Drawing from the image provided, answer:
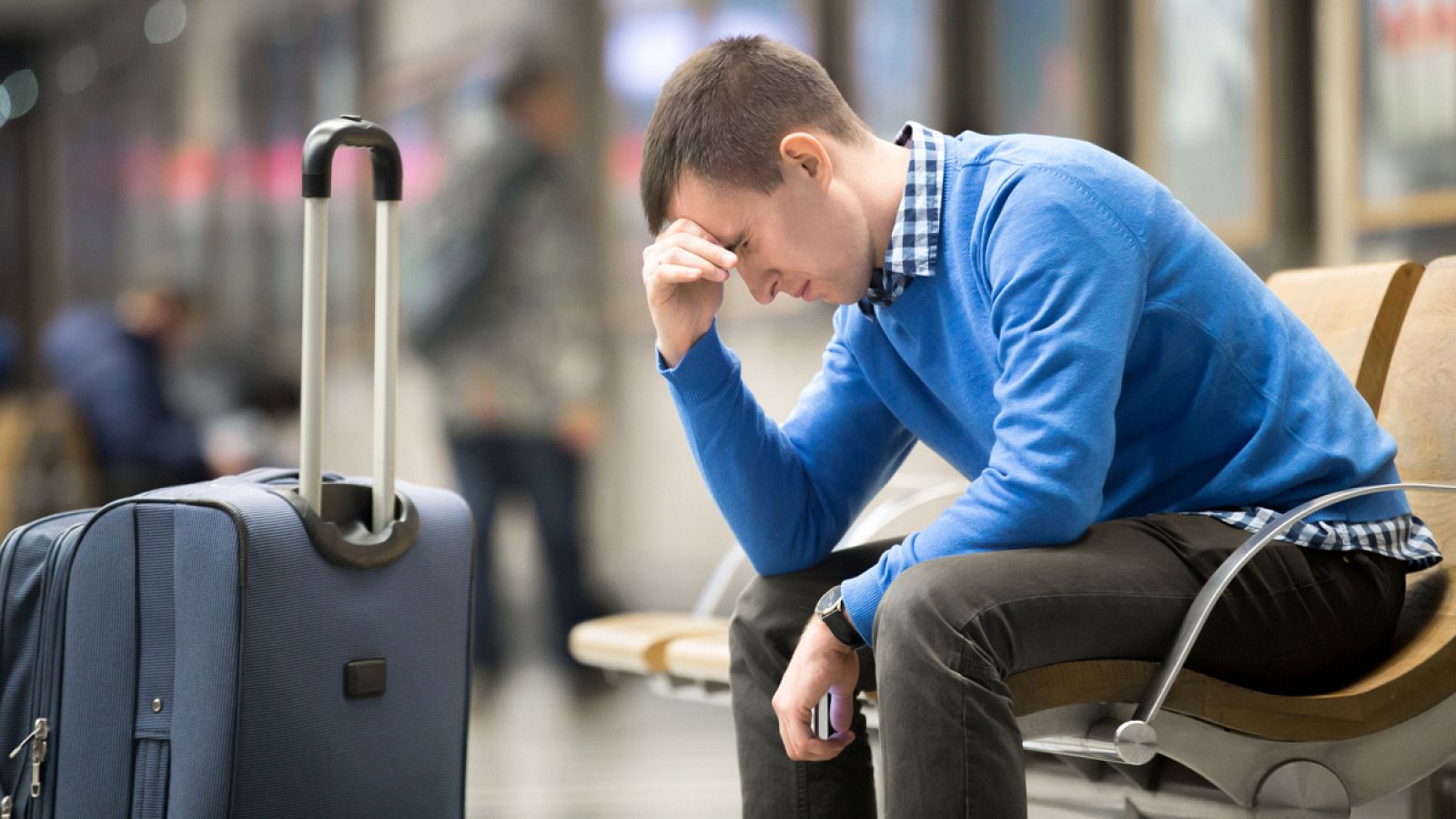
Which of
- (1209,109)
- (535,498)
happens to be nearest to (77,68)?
(535,498)

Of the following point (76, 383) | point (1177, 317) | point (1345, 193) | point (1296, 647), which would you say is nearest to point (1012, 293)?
point (1177, 317)

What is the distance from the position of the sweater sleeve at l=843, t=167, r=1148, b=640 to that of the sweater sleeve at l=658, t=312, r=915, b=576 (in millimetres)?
272

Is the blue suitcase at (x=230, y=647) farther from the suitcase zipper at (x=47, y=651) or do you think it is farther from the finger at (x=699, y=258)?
the finger at (x=699, y=258)

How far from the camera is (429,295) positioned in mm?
4281

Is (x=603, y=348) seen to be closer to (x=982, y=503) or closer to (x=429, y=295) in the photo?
(x=429, y=295)

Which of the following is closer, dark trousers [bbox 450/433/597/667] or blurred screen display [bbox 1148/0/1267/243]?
blurred screen display [bbox 1148/0/1267/243]

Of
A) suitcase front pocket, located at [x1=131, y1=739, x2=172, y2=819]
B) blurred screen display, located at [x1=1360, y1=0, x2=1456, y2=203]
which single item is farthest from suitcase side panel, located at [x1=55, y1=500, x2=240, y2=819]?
blurred screen display, located at [x1=1360, y1=0, x2=1456, y2=203]

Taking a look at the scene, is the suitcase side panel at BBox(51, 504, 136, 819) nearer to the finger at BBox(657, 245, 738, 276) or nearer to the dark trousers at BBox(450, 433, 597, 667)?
the finger at BBox(657, 245, 738, 276)

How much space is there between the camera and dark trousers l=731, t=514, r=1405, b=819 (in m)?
1.13

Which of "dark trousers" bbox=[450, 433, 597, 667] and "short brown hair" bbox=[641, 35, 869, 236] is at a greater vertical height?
"short brown hair" bbox=[641, 35, 869, 236]

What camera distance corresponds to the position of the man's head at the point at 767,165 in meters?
1.40

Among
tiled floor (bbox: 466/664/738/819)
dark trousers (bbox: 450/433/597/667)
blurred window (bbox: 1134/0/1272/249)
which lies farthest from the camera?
dark trousers (bbox: 450/433/597/667)

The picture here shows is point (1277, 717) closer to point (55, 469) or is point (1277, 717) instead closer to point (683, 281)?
point (683, 281)

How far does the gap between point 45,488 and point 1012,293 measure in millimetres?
5805
